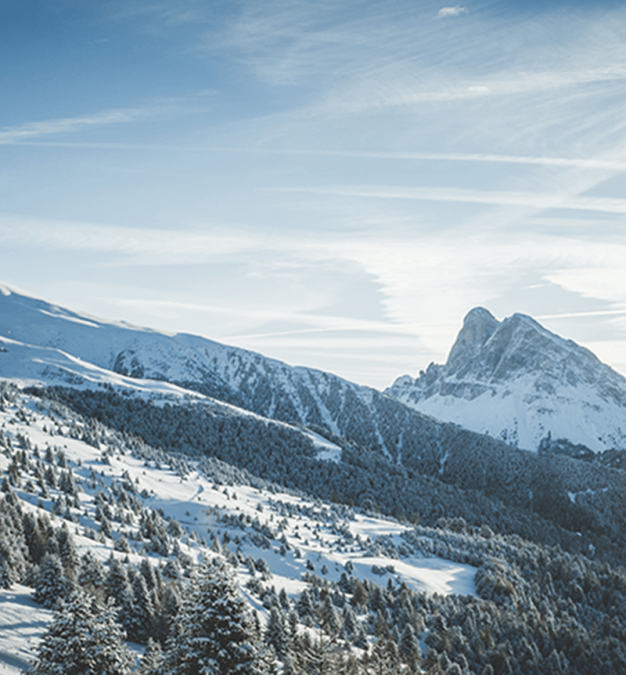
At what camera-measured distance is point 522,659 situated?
8144 cm

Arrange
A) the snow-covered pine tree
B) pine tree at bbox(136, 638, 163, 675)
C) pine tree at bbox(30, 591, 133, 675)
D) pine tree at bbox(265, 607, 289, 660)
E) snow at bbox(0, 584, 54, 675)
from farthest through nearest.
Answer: pine tree at bbox(265, 607, 289, 660)
snow at bbox(0, 584, 54, 675)
pine tree at bbox(136, 638, 163, 675)
pine tree at bbox(30, 591, 133, 675)
the snow-covered pine tree

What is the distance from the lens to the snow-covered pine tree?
69.7 ft

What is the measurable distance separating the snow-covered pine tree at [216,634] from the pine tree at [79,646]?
291 centimetres

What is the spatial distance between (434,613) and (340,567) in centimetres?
1696

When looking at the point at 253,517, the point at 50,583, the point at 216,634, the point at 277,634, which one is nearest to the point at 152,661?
the point at 216,634

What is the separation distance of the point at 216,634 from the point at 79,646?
20.5ft

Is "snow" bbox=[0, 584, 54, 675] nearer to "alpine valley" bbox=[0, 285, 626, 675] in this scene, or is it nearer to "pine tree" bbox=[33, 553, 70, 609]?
"alpine valley" bbox=[0, 285, 626, 675]

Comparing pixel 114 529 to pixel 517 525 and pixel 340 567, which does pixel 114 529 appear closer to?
pixel 340 567

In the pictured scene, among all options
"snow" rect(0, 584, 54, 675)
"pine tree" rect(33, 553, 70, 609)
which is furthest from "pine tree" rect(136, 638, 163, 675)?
"pine tree" rect(33, 553, 70, 609)

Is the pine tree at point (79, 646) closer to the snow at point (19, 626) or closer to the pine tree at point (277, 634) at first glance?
the snow at point (19, 626)

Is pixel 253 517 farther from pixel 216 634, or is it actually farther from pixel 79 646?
pixel 216 634

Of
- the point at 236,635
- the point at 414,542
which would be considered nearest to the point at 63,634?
the point at 236,635

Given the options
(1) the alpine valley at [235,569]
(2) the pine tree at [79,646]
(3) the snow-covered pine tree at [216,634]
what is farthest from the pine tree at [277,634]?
(3) the snow-covered pine tree at [216,634]

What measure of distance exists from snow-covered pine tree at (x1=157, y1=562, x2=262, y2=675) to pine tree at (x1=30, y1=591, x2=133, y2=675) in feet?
9.55
